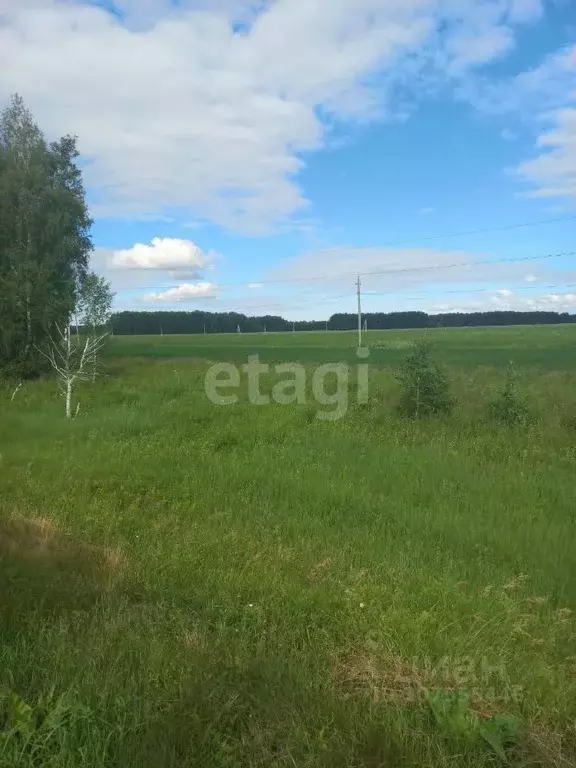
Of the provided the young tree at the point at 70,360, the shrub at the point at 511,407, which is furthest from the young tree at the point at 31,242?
the shrub at the point at 511,407

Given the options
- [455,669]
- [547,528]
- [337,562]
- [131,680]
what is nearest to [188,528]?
[337,562]

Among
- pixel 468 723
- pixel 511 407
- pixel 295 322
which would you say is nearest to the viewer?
pixel 468 723

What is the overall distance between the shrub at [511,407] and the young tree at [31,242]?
1821cm

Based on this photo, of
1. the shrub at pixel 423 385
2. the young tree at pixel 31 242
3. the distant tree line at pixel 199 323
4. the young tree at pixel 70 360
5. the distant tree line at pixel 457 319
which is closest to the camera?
the shrub at pixel 423 385

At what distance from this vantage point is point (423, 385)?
15.7m

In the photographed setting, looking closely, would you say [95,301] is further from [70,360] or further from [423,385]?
[423,385]

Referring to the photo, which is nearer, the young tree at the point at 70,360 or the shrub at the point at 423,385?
the shrub at the point at 423,385

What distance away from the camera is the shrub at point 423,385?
51.3ft

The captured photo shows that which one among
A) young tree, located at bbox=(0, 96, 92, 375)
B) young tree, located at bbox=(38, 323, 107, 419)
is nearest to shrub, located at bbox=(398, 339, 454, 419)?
young tree, located at bbox=(38, 323, 107, 419)

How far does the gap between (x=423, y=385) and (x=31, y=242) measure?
1900 cm

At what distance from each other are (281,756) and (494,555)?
13.9ft

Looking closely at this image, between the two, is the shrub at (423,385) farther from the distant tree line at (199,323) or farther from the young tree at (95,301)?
the distant tree line at (199,323)

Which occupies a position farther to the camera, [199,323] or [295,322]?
[295,322]

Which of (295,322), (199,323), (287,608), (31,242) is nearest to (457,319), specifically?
(295,322)
